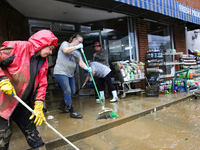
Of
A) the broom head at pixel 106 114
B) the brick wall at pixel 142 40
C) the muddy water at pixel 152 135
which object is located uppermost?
the brick wall at pixel 142 40

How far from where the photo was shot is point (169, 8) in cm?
616

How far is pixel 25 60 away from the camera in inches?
70.5

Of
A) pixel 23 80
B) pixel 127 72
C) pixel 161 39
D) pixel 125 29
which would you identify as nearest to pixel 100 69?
pixel 127 72

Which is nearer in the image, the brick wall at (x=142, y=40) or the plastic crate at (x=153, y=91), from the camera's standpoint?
the plastic crate at (x=153, y=91)

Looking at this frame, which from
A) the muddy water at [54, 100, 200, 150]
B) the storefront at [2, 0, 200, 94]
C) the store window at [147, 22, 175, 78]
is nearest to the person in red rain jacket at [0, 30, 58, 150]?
the muddy water at [54, 100, 200, 150]

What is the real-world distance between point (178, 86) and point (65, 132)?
17.9ft

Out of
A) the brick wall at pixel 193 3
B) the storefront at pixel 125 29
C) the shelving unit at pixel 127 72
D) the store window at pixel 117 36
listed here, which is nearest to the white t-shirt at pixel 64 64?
the shelving unit at pixel 127 72

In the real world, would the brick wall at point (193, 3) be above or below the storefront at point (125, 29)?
above

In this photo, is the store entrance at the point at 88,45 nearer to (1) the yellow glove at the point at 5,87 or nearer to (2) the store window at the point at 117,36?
(2) the store window at the point at 117,36

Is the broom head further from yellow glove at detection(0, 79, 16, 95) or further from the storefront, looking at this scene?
the storefront

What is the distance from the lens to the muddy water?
250 centimetres

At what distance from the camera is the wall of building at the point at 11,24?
4.05m

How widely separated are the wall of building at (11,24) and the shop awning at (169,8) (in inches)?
132

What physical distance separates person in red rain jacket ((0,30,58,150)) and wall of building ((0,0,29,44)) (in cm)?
250
